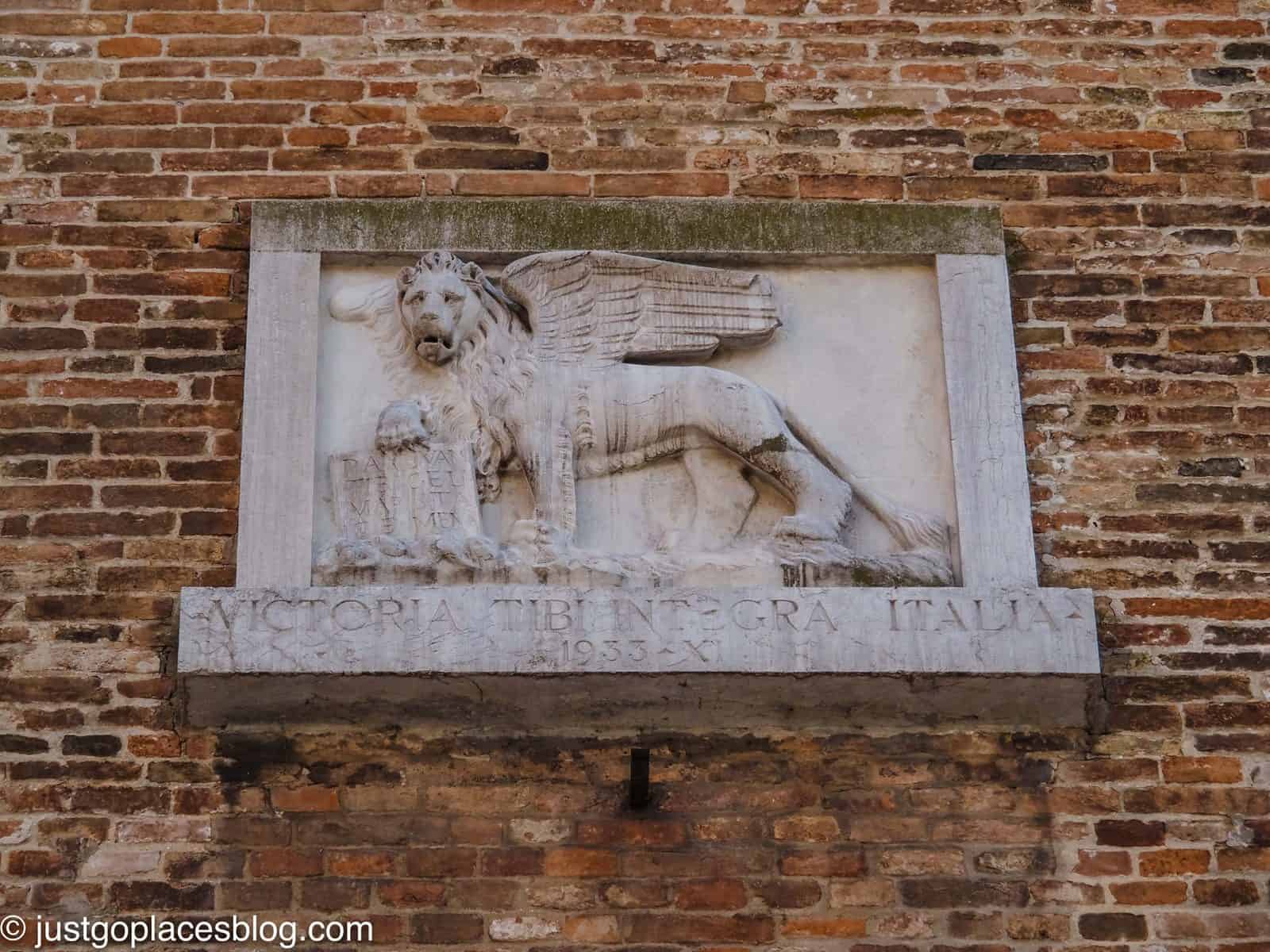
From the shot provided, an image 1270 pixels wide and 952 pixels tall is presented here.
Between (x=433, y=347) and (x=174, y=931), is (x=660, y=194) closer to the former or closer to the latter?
(x=433, y=347)

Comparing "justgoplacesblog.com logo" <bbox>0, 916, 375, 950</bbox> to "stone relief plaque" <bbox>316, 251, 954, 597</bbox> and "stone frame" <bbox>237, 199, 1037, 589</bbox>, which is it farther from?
"stone frame" <bbox>237, 199, 1037, 589</bbox>

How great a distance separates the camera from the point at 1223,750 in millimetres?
5098

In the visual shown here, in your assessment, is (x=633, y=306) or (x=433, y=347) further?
(x=633, y=306)

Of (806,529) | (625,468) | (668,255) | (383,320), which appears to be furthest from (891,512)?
(383,320)

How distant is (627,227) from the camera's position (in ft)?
18.6

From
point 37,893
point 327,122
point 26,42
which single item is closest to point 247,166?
point 327,122

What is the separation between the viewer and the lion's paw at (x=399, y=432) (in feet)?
17.5

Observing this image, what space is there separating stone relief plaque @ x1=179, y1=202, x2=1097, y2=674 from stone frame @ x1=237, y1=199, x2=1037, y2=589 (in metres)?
0.01

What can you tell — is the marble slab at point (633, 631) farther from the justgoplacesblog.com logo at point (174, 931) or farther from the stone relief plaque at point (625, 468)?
the justgoplacesblog.com logo at point (174, 931)

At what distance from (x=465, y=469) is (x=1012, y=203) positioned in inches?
75.0

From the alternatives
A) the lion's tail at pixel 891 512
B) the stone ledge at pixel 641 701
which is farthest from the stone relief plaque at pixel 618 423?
the stone ledge at pixel 641 701

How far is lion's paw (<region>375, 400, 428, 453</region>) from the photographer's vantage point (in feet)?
17.5

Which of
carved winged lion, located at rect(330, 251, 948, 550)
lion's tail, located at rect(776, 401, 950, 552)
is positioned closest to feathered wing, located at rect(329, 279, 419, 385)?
carved winged lion, located at rect(330, 251, 948, 550)

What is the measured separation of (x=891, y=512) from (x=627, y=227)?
1194 millimetres
